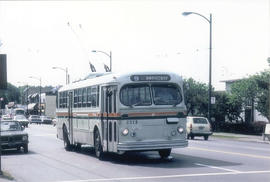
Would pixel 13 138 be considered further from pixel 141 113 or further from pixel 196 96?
pixel 196 96

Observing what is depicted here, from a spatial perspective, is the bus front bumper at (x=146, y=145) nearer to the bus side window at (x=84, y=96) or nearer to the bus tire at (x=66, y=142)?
the bus side window at (x=84, y=96)

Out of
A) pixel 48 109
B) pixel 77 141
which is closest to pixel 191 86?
pixel 77 141

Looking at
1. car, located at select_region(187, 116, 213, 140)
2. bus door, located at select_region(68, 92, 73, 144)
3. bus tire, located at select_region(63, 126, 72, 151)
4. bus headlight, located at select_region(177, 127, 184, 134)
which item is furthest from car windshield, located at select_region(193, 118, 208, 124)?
bus headlight, located at select_region(177, 127, 184, 134)

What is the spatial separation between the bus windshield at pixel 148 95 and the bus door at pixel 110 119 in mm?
471

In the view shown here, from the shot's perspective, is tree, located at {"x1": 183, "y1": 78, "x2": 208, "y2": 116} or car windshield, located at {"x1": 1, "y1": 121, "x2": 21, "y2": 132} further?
tree, located at {"x1": 183, "y1": 78, "x2": 208, "y2": 116}

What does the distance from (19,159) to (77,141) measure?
9.76 ft

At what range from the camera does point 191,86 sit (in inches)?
2169

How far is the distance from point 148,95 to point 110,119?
150 centimetres

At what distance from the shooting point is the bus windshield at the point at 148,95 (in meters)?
16.7

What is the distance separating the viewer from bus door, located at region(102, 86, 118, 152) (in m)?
16.8

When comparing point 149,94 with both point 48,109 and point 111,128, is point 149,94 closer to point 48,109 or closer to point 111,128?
point 111,128

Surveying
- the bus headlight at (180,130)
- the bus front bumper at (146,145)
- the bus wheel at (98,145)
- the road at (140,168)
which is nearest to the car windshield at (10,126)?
the road at (140,168)

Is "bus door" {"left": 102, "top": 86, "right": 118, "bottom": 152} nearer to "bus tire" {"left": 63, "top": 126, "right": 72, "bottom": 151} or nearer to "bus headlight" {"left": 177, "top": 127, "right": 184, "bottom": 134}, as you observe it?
"bus headlight" {"left": 177, "top": 127, "right": 184, "bottom": 134}

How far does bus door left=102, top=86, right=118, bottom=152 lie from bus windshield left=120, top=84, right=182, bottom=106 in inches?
18.5
